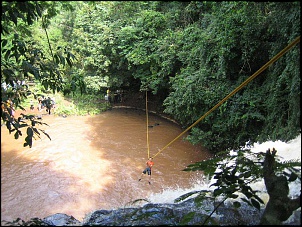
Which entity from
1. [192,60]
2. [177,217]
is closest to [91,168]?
[192,60]

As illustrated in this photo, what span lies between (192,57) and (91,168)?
463 cm

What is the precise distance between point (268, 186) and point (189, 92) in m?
5.50

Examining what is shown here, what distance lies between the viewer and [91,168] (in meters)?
8.23

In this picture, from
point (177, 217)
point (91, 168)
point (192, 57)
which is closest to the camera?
point (177, 217)

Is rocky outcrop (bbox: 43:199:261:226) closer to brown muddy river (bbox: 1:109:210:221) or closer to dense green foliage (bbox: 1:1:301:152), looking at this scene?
dense green foliage (bbox: 1:1:301:152)

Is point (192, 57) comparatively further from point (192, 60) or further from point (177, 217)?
point (177, 217)

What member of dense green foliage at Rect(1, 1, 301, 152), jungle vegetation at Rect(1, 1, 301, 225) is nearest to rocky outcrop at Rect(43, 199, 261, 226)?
jungle vegetation at Rect(1, 1, 301, 225)

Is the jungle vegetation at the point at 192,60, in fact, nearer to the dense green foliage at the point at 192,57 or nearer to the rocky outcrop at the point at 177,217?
the dense green foliage at the point at 192,57

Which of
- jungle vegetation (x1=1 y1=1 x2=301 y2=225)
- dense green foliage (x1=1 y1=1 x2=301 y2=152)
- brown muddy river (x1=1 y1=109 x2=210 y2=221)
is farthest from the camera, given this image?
brown muddy river (x1=1 y1=109 x2=210 y2=221)

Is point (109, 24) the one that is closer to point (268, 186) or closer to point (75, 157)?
point (75, 157)

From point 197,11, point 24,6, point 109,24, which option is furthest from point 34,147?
point 24,6

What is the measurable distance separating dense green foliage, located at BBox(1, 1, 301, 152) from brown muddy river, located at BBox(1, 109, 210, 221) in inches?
53.4

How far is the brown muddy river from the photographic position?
6.53m

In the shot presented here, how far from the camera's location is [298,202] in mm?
2043
